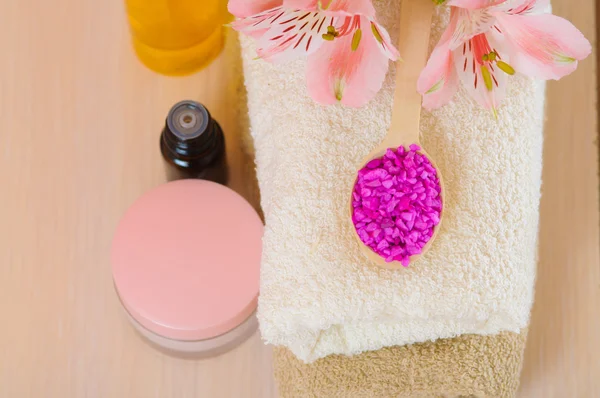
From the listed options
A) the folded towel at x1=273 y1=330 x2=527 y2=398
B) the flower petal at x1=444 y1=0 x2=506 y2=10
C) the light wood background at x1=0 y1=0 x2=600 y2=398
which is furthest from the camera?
the light wood background at x1=0 y1=0 x2=600 y2=398

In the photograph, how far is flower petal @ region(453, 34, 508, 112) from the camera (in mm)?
345

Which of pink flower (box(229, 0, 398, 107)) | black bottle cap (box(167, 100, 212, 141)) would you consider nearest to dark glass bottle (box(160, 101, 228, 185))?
black bottle cap (box(167, 100, 212, 141))

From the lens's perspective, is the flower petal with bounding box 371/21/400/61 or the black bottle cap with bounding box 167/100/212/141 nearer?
the flower petal with bounding box 371/21/400/61

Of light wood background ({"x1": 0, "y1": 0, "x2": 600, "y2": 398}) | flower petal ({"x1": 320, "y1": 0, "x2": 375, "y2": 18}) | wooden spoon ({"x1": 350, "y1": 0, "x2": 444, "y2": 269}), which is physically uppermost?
flower petal ({"x1": 320, "y1": 0, "x2": 375, "y2": 18})

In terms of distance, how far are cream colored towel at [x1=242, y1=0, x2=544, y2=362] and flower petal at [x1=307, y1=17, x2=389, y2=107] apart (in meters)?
0.04

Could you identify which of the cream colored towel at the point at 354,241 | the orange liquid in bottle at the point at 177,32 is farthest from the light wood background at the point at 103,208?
the cream colored towel at the point at 354,241

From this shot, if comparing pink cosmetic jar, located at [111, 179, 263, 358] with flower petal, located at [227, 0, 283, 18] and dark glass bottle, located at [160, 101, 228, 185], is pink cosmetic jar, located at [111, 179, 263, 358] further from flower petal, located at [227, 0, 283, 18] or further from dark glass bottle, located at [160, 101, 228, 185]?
flower petal, located at [227, 0, 283, 18]

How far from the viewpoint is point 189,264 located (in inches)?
18.2

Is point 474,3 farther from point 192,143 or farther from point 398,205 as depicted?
point 192,143

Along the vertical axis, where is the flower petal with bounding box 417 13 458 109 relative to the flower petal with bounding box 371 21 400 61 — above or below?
below

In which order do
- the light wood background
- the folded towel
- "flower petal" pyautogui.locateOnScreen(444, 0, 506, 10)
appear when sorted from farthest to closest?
the light wood background < the folded towel < "flower petal" pyautogui.locateOnScreen(444, 0, 506, 10)

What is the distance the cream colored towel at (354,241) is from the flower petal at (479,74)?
3 cm

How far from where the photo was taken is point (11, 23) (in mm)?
557

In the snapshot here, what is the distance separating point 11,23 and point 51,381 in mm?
295
